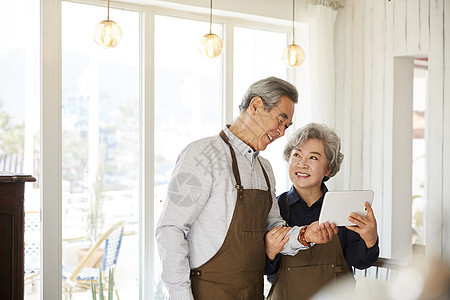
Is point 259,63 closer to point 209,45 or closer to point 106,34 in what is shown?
point 209,45

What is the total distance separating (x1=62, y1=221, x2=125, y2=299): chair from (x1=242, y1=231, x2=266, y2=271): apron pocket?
6.69 feet

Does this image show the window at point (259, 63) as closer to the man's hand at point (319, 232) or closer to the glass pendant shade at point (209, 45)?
the glass pendant shade at point (209, 45)

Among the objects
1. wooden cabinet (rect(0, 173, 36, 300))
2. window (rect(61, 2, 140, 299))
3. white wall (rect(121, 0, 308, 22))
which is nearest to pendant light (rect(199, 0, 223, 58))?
white wall (rect(121, 0, 308, 22))

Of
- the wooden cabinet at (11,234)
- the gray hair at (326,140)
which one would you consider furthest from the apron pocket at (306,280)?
the wooden cabinet at (11,234)

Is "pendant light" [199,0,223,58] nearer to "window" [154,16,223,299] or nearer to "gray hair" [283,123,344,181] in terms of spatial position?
"window" [154,16,223,299]

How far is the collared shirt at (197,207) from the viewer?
188 centimetres

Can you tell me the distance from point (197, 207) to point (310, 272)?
0.79 m

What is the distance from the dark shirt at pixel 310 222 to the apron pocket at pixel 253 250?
0.80ft

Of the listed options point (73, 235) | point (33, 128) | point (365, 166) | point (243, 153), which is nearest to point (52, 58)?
point (33, 128)

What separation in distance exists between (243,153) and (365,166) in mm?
2950

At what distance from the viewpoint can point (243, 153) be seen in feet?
6.79

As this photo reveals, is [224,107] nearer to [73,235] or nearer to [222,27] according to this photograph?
[222,27]

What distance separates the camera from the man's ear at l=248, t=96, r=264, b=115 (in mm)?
2053

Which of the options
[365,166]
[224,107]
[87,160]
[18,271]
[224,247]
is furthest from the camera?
[365,166]
